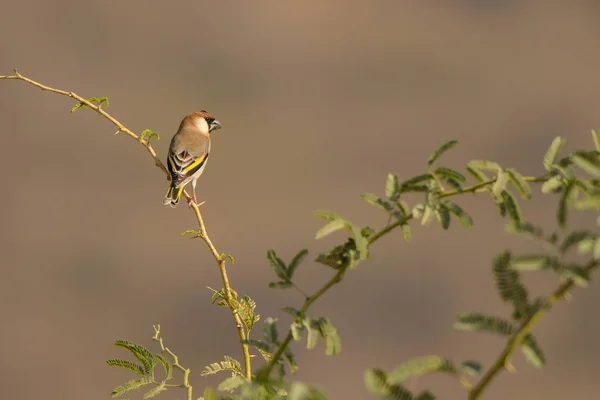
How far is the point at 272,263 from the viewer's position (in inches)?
74.2

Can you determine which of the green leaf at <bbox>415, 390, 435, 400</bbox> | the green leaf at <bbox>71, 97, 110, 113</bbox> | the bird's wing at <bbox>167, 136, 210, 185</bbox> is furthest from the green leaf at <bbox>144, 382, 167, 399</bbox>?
the bird's wing at <bbox>167, 136, 210, 185</bbox>

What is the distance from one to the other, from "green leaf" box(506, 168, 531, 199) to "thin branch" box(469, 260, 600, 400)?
491 millimetres

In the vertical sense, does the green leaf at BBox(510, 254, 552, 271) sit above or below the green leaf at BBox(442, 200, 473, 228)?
below

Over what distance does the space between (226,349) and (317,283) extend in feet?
19.3

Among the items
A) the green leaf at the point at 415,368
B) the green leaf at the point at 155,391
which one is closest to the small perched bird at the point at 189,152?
the green leaf at the point at 155,391

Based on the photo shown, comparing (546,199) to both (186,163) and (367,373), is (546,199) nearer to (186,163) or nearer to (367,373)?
(186,163)

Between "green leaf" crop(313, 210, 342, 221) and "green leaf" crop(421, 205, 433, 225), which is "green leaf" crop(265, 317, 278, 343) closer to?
"green leaf" crop(313, 210, 342, 221)

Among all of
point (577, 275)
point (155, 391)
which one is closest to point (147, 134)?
point (155, 391)

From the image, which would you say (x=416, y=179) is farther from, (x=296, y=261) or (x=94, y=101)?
(x=94, y=101)

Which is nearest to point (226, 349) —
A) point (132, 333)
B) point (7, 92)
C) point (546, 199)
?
point (132, 333)

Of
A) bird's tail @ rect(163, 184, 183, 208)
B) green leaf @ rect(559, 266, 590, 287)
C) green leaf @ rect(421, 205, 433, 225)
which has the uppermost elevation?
bird's tail @ rect(163, 184, 183, 208)

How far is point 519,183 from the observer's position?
1.72 m

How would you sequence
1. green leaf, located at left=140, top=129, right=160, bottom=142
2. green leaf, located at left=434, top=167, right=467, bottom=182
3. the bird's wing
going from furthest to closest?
the bird's wing
green leaf, located at left=140, top=129, right=160, bottom=142
green leaf, located at left=434, top=167, right=467, bottom=182

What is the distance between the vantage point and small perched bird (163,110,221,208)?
24.4 ft
